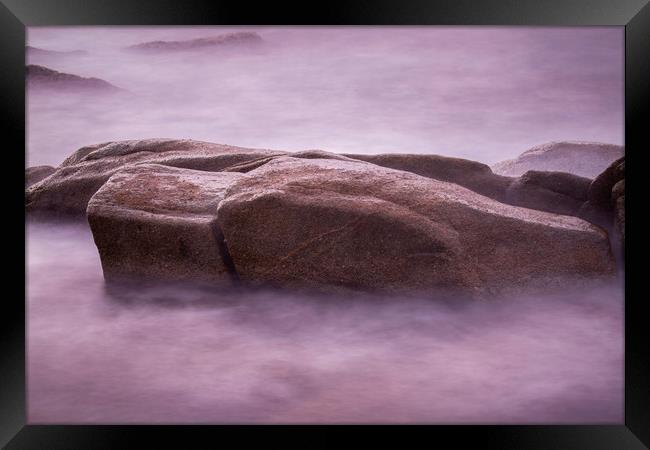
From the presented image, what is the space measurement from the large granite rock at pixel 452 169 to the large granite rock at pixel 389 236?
0.06m

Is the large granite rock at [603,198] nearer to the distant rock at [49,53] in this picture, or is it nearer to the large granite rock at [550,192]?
the large granite rock at [550,192]

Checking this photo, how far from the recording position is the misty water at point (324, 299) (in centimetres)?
307

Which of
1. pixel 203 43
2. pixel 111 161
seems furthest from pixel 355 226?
pixel 111 161

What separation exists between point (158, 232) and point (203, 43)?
122 cm

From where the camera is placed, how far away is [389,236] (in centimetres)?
383

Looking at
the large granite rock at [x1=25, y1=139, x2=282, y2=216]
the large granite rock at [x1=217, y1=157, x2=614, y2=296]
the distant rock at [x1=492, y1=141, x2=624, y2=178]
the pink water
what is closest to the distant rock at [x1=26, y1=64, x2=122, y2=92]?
the large granite rock at [x1=25, y1=139, x2=282, y2=216]

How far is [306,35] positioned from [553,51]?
1.35m

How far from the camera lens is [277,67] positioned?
362cm

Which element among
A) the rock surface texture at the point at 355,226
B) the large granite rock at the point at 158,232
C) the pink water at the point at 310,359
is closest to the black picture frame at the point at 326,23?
the pink water at the point at 310,359

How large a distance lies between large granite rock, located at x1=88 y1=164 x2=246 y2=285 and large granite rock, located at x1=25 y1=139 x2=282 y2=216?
168 millimetres

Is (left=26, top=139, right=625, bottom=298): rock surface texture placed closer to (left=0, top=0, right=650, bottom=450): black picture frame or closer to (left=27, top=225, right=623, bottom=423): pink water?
(left=27, top=225, right=623, bottom=423): pink water

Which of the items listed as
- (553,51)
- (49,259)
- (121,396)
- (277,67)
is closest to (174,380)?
(121,396)

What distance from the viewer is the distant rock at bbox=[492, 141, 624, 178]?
3510 mm

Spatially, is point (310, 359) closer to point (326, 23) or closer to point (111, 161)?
point (326, 23)
